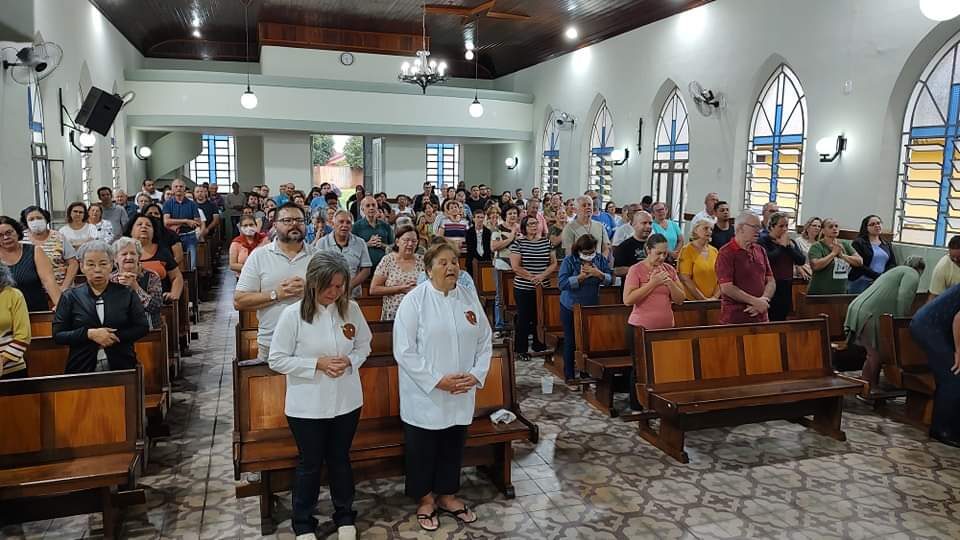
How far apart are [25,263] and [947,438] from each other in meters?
6.97

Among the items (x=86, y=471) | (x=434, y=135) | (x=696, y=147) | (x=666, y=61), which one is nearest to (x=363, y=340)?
(x=86, y=471)

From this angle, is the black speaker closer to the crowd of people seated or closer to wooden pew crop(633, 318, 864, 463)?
the crowd of people seated

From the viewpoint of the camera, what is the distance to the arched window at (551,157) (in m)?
19.0

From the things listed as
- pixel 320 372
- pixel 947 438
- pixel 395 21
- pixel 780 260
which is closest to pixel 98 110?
pixel 395 21

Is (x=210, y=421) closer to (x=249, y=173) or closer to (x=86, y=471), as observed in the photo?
(x=86, y=471)

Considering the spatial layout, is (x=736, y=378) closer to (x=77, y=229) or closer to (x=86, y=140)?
(x=77, y=229)

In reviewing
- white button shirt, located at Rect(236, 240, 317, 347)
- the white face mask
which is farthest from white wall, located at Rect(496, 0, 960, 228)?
the white face mask

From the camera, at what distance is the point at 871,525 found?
3.89 meters

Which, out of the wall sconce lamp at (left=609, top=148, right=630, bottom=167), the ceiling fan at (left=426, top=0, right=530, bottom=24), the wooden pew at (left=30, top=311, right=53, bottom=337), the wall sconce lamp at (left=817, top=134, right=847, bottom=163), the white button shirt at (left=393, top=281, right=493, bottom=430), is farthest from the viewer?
the wall sconce lamp at (left=609, top=148, right=630, bottom=167)

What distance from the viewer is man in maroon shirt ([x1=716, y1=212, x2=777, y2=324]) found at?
530cm

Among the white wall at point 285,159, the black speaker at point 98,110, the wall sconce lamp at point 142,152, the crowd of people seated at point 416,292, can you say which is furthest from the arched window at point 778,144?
the wall sconce lamp at point 142,152

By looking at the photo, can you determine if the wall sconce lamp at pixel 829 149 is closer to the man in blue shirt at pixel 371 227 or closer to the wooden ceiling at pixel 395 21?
the wooden ceiling at pixel 395 21

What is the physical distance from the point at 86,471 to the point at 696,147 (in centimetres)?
1192

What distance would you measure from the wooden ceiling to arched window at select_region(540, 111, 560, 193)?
6.18 feet
